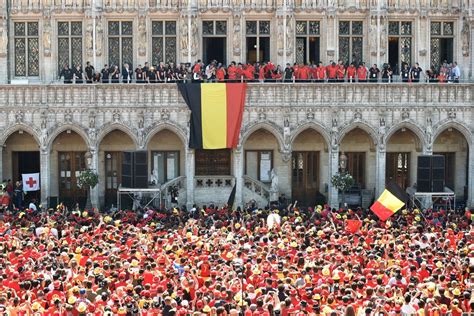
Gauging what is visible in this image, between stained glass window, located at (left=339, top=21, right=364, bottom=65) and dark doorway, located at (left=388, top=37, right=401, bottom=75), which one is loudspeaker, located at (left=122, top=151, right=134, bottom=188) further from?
dark doorway, located at (left=388, top=37, right=401, bottom=75)

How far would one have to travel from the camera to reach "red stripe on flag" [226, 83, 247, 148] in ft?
146

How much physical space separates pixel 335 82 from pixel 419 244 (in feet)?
58.0

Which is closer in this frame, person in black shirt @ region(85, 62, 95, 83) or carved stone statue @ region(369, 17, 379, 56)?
person in black shirt @ region(85, 62, 95, 83)

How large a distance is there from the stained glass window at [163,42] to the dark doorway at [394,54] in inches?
398

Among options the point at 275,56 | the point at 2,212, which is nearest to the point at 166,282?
the point at 2,212

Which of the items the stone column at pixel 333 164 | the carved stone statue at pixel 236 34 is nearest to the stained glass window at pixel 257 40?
the carved stone statue at pixel 236 34

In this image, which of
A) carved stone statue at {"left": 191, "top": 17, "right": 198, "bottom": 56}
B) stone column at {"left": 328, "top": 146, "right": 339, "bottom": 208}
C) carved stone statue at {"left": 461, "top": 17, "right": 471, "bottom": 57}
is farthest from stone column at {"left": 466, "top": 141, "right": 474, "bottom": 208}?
carved stone statue at {"left": 191, "top": 17, "right": 198, "bottom": 56}

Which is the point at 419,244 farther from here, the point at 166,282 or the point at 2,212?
the point at 2,212

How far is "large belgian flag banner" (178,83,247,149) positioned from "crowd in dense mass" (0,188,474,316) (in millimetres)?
9273

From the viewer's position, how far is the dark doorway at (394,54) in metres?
47.5

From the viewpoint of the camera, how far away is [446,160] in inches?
1911

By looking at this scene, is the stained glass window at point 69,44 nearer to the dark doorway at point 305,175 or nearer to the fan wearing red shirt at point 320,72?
the fan wearing red shirt at point 320,72

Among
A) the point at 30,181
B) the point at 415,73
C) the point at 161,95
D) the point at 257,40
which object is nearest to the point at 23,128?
the point at 30,181

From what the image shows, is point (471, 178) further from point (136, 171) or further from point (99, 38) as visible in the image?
point (99, 38)
